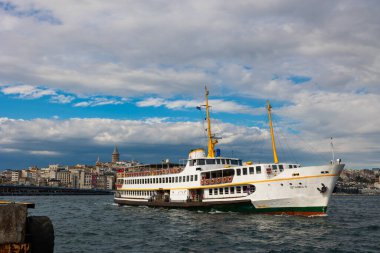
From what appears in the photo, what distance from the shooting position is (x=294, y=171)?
32.3 m

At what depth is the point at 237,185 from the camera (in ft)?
119

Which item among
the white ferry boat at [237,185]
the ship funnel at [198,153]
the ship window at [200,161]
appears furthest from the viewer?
the ship funnel at [198,153]

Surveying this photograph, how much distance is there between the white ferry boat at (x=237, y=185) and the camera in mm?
31797

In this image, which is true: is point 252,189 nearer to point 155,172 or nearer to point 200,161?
point 200,161

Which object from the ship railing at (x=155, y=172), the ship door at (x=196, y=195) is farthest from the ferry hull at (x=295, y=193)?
the ship railing at (x=155, y=172)

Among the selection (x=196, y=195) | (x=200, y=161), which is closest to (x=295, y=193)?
(x=196, y=195)

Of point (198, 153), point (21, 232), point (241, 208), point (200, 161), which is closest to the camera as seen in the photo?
point (21, 232)

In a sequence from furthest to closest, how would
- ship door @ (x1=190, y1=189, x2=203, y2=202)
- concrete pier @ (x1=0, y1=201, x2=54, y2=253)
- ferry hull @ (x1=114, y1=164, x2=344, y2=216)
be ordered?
ship door @ (x1=190, y1=189, x2=203, y2=202) < ferry hull @ (x1=114, y1=164, x2=344, y2=216) < concrete pier @ (x1=0, y1=201, x2=54, y2=253)

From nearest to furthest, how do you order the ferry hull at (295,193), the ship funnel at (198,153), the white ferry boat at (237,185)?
the ferry hull at (295,193)
the white ferry boat at (237,185)
the ship funnel at (198,153)

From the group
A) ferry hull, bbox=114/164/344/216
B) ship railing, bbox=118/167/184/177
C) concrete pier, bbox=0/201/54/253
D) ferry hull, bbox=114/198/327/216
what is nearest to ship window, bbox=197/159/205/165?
ship railing, bbox=118/167/184/177

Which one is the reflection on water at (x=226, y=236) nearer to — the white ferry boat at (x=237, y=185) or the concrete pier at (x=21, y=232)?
the white ferry boat at (x=237, y=185)

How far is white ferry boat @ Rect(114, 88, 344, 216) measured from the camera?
31.8 meters

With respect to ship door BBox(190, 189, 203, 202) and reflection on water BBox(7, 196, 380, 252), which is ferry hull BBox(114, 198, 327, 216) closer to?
reflection on water BBox(7, 196, 380, 252)

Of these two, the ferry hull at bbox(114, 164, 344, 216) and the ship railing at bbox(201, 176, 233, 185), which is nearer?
the ferry hull at bbox(114, 164, 344, 216)
